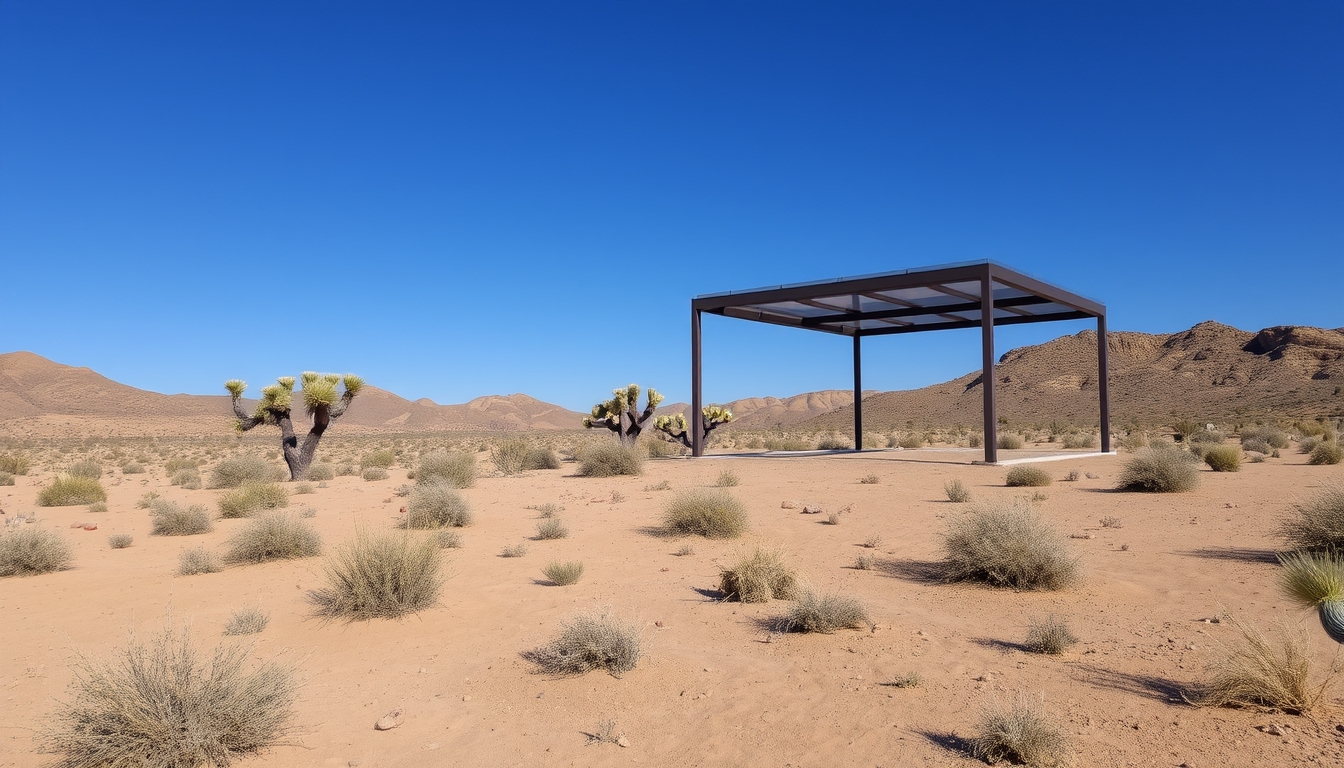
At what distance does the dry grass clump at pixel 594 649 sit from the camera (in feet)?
19.0

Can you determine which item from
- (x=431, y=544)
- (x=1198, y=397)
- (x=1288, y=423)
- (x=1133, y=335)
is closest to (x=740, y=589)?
(x=431, y=544)

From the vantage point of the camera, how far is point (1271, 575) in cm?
783

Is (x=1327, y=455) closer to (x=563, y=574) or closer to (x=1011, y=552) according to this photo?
(x=1011, y=552)

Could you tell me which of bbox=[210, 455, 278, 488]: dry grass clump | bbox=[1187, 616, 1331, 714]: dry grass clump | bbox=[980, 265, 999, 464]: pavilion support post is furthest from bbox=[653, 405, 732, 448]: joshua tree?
bbox=[1187, 616, 1331, 714]: dry grass clump

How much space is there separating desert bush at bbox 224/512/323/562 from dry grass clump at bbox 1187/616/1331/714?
1005 centimetres

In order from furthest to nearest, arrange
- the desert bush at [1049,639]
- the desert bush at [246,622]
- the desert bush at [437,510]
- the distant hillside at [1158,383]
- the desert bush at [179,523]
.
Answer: the distant hillside at [1158,383] < the desert bush at [179,523] < the desert bush at [437,510] < the desert bush at [246,622] < the desert bush at [1049,639]

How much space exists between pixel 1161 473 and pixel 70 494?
Answer: 22962 millimetres

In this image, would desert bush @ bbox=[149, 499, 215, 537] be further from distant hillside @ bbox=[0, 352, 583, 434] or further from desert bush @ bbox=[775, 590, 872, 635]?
distant hillside @ bbox=[0, 352, 583, 434]

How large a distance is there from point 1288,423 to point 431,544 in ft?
Result: 164

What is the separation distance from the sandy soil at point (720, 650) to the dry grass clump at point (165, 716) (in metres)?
0.25

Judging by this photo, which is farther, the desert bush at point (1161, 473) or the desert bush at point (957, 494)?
the desert bush at point (1161, 473)

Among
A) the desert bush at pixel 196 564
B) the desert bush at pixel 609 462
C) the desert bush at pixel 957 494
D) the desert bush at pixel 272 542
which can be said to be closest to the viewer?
the desert bush at pixel 196 564

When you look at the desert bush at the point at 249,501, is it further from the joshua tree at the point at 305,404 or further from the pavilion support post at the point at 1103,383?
the pavilion support post at the point at 1103,383

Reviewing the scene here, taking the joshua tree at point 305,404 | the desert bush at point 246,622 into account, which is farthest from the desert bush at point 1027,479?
the joshua tree at point 305,404
